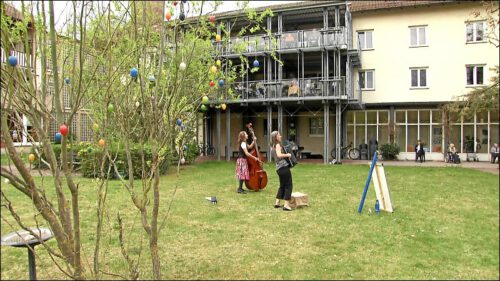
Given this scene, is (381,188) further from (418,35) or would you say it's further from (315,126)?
(418,35)

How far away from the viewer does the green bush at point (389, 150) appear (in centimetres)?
2206

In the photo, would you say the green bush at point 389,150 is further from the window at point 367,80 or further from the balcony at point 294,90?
the balcony at point 294,90

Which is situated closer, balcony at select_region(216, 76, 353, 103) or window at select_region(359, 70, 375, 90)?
balcony at select_region(216, 76, 353, 103)

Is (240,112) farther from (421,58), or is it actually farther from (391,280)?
(391,280)

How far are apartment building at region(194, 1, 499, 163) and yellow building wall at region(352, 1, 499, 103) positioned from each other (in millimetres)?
53

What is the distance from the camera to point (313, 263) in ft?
15.7

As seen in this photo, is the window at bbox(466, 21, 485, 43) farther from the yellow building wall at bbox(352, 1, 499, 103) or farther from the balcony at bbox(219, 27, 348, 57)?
the balcony at bbox(219, 27, 348, 57)

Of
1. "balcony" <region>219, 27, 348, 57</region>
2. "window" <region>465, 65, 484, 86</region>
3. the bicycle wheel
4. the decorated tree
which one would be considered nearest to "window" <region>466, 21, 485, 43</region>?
"window" <region>465, 65, 484, 86</region>

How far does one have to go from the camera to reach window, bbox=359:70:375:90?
77.0ft

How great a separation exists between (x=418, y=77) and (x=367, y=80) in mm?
2866

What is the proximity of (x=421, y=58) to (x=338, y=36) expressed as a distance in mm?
6365

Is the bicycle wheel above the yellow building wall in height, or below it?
below

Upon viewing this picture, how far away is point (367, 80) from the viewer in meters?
23.6

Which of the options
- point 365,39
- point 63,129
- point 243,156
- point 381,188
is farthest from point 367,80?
point 63,129
